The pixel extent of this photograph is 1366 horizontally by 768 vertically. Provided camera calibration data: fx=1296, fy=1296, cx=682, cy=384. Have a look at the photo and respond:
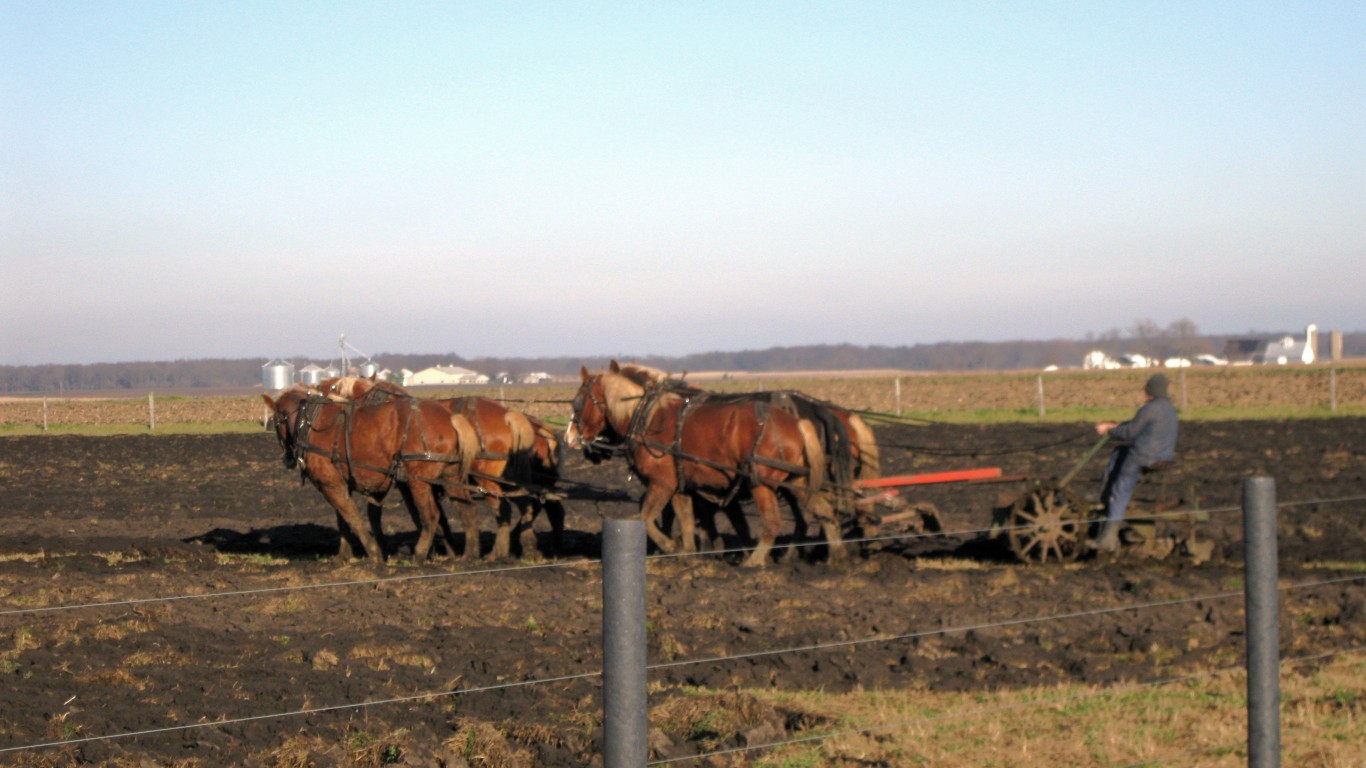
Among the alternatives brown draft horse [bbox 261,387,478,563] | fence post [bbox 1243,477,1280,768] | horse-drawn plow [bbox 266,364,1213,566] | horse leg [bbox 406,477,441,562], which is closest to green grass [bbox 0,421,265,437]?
brown draft horse [bbox 261,387,478,563]

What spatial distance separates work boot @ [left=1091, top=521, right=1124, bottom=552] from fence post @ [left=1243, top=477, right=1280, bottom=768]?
717 centimetres

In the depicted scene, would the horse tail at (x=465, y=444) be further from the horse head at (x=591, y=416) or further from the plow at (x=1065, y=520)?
the plow at (x=1065, y=520)

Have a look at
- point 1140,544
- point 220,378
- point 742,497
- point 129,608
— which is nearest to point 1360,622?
point 1140,544

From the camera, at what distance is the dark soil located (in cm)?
653

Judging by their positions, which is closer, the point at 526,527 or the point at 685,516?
the point at 685,516

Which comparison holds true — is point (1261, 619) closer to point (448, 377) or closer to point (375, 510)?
point (375, 510)

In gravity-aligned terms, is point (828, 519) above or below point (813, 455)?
below

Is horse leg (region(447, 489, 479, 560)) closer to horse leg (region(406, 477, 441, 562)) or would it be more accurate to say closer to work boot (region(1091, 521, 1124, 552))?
horse leg (region(406, 477, 441, 562))

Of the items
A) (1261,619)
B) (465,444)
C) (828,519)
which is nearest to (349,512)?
(465,444)

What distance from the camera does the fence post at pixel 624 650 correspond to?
10.8ft

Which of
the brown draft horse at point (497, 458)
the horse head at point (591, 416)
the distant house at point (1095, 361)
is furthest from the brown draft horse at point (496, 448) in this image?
the distant house at point (1095, 361)

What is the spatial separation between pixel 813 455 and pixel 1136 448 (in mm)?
2917

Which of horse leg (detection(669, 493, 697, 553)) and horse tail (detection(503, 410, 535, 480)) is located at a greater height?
horse tail (detection(503, 410, 535, 480))

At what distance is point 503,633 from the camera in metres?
9.20
